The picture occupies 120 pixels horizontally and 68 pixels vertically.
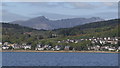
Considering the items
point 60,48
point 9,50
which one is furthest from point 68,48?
point 9,50

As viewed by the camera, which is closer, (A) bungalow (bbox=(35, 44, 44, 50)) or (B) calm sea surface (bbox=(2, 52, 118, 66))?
(B) calm sea surface (bbox=(2, 52, 118, 66))

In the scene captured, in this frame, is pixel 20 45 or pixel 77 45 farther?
pixel 20 45

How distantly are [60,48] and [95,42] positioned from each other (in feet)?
67.6

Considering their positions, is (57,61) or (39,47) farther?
(39,47)

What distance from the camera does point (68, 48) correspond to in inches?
7057

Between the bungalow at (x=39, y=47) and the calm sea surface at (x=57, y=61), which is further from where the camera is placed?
the bungalow at (x=39, y=47)

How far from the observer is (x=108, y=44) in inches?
7323

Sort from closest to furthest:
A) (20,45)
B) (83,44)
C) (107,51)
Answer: (107,51)
(83,44)
(20,45)

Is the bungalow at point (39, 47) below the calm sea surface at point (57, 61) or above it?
below

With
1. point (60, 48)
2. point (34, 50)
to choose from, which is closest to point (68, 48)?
point (60, 48)

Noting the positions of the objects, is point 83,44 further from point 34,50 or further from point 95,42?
point 34,50

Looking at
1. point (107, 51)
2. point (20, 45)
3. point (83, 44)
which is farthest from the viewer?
point (20, 45)

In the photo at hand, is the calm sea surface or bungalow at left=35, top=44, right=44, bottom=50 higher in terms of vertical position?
the calm sea surface

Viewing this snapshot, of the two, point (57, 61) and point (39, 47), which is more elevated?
point (57, 61)
